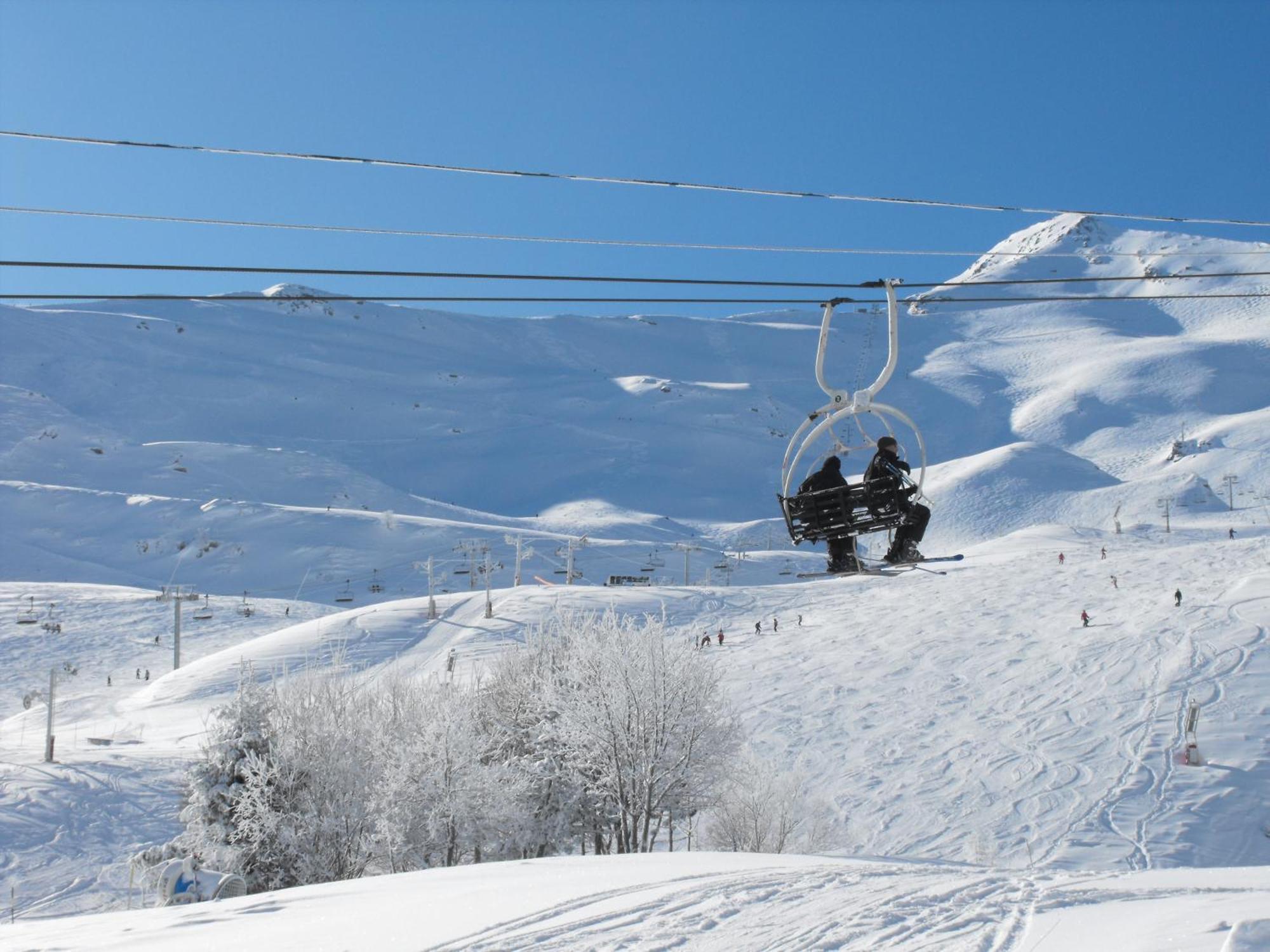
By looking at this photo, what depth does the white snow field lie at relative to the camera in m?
13.0

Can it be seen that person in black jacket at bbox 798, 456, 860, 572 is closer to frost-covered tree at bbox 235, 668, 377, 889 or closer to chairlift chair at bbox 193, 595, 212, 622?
frost-covered tree at bbox 235, 668, 377, 889

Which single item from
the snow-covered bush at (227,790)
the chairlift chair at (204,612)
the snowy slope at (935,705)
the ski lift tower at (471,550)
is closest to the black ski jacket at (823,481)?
the snowy slope at (935,705)

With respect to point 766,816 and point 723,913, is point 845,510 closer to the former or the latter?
point 723,913

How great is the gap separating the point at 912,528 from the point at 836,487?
1.12m

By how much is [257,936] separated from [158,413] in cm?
17005

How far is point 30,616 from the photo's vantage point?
65500 millimetres

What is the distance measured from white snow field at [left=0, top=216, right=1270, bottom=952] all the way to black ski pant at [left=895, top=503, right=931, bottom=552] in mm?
4017

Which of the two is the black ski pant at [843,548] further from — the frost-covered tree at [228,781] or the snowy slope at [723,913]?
the frost-covered tree at [228,781]

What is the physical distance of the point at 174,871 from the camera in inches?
841

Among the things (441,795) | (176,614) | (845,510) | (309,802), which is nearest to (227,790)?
(309,802)

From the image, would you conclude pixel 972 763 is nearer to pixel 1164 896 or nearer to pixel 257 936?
pixel 1164 896

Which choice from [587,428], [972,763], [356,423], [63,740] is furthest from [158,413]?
[972,763]

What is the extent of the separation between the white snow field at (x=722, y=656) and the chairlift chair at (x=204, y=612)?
119 cm

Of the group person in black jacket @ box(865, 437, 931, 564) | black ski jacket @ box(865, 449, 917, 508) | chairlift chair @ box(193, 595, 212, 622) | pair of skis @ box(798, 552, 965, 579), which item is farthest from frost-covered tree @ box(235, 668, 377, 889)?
chairlift chair @ box(193, 595, 212, 622)
